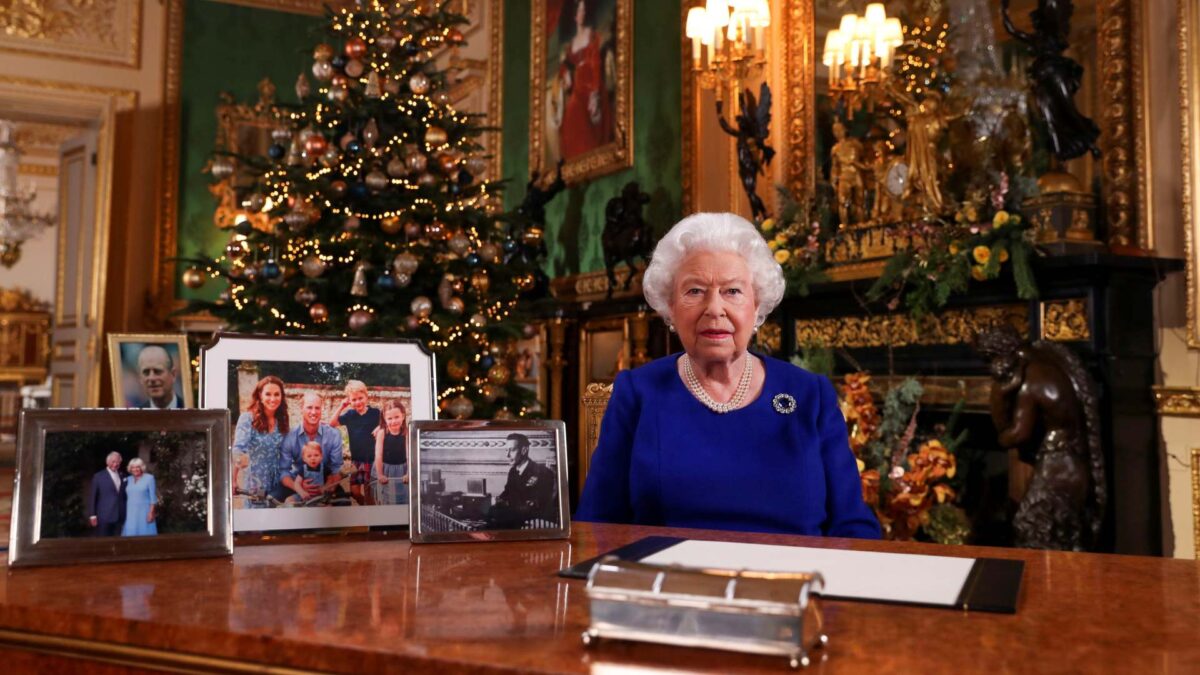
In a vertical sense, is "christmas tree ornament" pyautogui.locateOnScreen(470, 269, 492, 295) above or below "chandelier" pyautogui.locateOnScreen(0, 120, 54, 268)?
below

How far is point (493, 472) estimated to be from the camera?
152 cm

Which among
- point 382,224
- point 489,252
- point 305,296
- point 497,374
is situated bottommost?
Answer: point 497,374

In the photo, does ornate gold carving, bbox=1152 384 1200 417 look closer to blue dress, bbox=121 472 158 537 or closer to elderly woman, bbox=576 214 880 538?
elderly woman, bbox=576 214 880 538

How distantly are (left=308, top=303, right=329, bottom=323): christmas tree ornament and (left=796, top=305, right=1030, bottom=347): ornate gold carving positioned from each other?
2.54 metres

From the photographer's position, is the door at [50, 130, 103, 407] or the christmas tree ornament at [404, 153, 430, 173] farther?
the door at [50, 130, 103, 407]

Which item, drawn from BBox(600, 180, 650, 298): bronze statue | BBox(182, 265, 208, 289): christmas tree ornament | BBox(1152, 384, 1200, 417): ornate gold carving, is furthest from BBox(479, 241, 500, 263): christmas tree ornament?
BBox(1152, 384, 1200, 417): ornate gold carving

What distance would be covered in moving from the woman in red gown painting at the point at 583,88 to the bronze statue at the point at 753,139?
2032mm

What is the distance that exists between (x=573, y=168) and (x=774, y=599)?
25.7ft

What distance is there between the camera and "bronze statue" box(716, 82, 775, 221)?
6.07 metres

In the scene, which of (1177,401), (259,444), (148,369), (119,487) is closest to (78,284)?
(148,369)

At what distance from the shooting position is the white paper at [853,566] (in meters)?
1.10

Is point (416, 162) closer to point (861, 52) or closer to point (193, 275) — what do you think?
point (193, 275)

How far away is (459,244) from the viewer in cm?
556

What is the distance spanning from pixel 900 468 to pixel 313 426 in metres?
2.79
